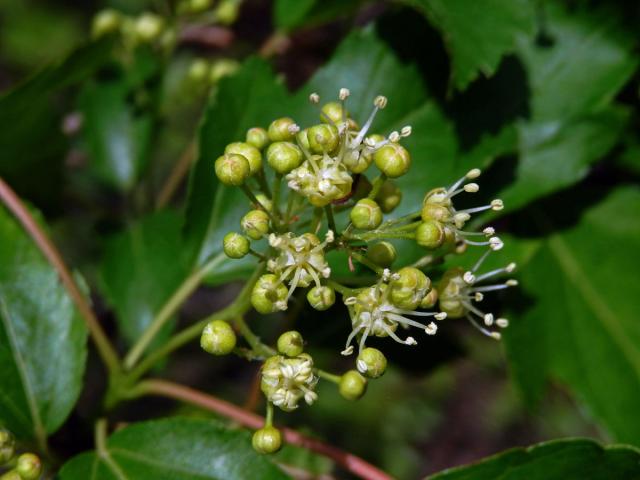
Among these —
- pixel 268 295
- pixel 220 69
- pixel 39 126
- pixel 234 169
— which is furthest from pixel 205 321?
pixel 220 69

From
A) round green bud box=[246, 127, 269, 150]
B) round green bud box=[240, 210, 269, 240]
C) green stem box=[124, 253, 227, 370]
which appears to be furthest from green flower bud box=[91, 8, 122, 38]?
round green bud box=[240, 210, 269, 240]

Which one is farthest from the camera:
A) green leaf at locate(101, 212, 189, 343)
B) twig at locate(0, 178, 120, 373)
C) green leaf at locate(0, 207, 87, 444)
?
green leaf at locate(101, 212, 189, 343)

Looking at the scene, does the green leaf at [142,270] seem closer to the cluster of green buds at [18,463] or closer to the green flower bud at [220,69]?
the green flower bud at [220,69]

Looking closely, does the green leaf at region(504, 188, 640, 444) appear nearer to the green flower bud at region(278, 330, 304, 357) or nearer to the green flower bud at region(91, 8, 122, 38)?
the green flower bud at region(278, 330, 304, 357)

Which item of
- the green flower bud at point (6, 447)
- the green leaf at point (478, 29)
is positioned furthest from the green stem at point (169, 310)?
the green leaf at point (478, 29)

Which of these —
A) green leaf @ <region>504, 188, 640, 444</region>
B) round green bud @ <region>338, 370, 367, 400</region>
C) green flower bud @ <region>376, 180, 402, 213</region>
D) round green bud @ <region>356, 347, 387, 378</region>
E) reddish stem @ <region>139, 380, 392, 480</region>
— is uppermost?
green flower bud @ <region>376, 180, 402, 213</region>

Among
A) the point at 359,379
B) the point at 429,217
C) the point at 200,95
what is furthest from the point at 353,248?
the point at 200,95

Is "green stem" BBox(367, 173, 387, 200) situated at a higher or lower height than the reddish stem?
higher
